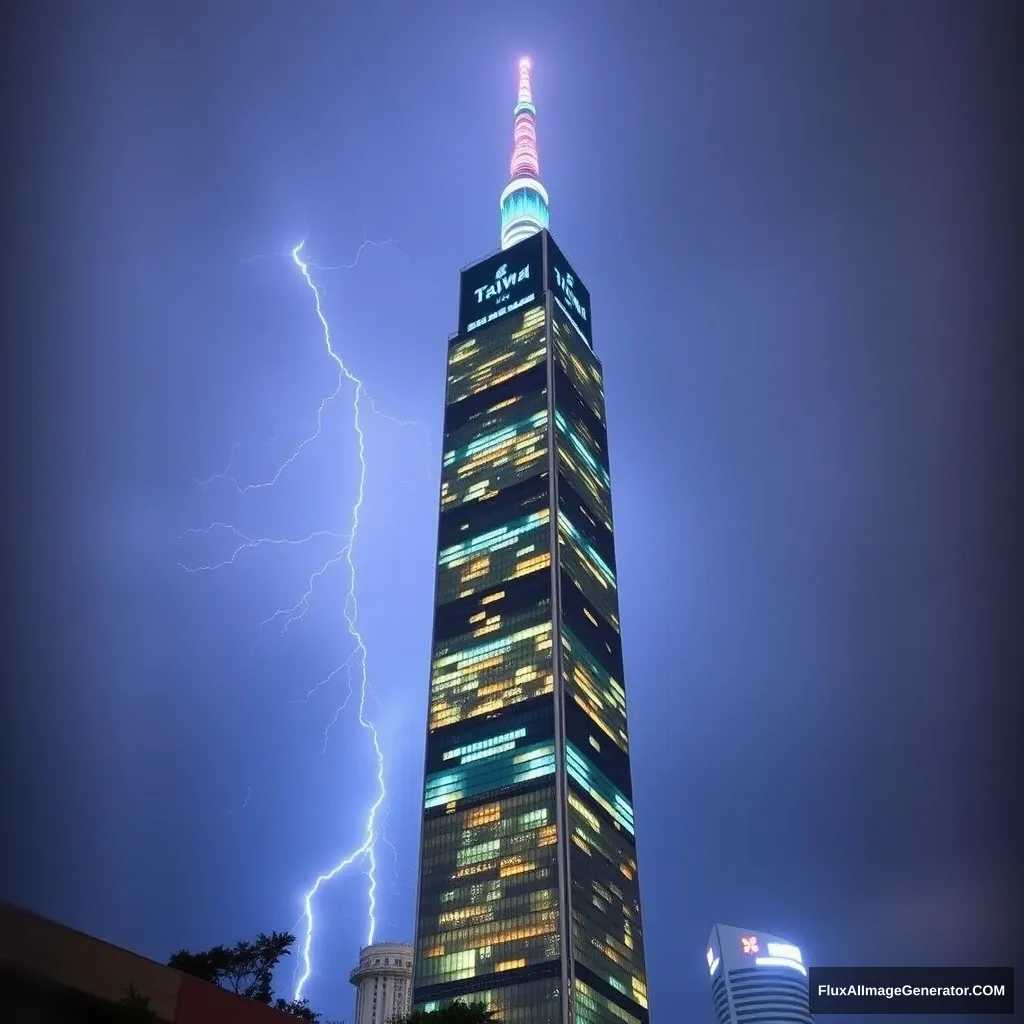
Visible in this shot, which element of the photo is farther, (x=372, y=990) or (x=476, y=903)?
(x=372, y=990)

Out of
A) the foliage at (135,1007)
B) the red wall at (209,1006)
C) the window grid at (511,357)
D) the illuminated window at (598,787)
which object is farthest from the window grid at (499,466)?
the foliage at (135,1007)

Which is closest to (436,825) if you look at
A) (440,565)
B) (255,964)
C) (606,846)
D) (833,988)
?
(606,846)

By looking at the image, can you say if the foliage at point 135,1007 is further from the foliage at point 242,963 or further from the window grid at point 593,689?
the window grid at point 593,689

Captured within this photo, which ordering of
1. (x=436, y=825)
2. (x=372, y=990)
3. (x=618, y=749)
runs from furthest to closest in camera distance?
(x=372, y=990)
(x=618, y=749)
(x=436, y=825)

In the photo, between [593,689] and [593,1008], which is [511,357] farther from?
[593,1008]

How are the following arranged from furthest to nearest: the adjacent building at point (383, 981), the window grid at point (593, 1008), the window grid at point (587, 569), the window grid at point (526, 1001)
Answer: the adjacent building at point (383, 981)
the window grid at point (587, 569)
the window grid at point (593, 1008)
the window grid at point (526, 1001)

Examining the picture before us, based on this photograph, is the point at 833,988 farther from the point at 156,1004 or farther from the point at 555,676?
the point at 555,676
